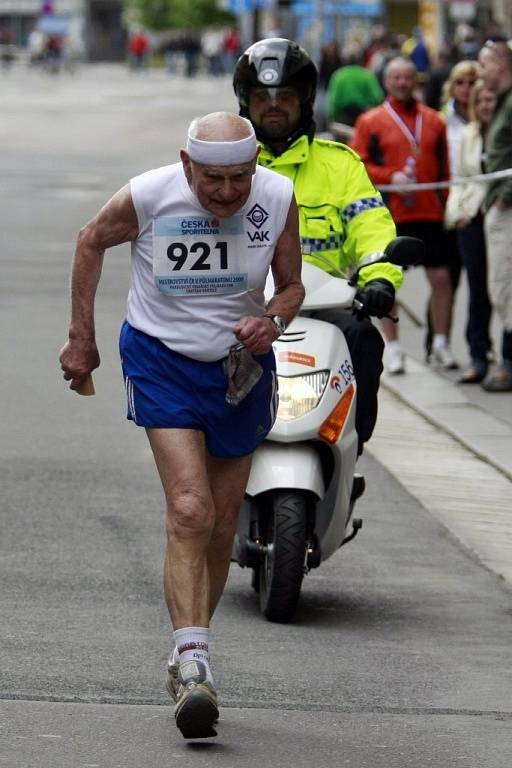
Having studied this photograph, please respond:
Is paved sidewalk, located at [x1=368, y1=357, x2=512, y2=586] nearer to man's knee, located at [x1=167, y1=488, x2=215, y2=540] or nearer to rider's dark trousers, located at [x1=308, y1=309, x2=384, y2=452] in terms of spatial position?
rider's dark trousers, located at [x1=308, y1=309, x2=384, y2=452]

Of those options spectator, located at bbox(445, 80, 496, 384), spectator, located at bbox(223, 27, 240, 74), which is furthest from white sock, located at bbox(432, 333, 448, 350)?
spectator, located at bbox(223, 27, 240, 74)

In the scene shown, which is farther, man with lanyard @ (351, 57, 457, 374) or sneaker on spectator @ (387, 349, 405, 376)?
man with lanyard @ (351, 57, 457, 374)

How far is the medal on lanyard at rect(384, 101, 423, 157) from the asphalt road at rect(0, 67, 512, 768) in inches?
104

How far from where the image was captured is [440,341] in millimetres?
13125

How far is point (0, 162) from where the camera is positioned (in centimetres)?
3117

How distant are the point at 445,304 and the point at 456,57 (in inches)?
540

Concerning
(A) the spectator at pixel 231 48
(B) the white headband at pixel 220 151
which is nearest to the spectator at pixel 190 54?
(A) the spectator at pixel 231 48

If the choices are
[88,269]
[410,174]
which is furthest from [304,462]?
[410,174]

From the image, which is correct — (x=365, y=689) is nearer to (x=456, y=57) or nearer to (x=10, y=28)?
(x=456, y=57)

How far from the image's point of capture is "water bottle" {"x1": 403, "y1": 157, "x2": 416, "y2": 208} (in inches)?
504

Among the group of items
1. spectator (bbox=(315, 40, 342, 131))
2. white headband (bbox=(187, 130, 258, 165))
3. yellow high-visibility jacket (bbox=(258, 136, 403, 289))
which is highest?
white headband (bbox=(187, 130, 258, 165))

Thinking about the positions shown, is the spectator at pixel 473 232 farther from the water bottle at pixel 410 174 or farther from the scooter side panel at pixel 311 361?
the scooter side panel at pixel 311 361

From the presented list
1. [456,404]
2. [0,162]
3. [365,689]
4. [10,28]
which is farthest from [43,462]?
[10,28]

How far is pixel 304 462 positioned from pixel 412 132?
6.64 metres
